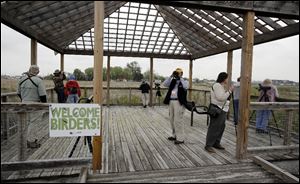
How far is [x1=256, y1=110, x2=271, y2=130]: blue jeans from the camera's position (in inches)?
177

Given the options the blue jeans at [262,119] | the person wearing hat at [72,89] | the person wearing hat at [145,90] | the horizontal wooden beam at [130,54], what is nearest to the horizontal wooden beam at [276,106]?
the blue jeans at [262,119]

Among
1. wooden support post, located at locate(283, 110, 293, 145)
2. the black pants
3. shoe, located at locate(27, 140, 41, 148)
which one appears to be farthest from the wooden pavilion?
shoe, located at locate(27, 140, 41, 148)

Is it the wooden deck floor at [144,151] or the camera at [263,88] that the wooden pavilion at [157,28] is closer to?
the wooden deck floor at [144,151]

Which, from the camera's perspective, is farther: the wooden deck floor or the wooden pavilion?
the wooden deck floor

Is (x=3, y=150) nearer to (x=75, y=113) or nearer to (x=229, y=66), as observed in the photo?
(x=75, y=113)

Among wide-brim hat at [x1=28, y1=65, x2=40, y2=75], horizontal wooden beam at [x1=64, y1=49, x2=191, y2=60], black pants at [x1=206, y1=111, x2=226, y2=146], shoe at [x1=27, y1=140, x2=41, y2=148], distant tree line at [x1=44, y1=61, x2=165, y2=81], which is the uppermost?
horizontal wooden beam at [x1=64, y1=49, x2=191, y2=60]

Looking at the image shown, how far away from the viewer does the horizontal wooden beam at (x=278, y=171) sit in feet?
10.5

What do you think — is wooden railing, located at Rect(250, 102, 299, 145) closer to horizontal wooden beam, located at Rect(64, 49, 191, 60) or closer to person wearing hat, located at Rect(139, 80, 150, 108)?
person wearing hat, located at Rect(139, 80, 150, 108)

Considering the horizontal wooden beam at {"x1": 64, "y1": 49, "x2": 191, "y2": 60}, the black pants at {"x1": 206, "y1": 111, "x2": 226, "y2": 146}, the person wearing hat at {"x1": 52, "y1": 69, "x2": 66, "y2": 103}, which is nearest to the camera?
the black pants at {"x1": 206, "y1": 111, "x2": 226, "y2": 146}

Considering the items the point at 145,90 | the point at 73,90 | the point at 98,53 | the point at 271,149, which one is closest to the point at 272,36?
the point at 271,149

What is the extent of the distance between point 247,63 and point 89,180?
2.98 meters

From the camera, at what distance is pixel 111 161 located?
3.68 metres

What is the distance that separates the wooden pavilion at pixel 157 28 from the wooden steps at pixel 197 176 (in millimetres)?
348

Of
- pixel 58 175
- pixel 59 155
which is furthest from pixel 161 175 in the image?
pixel 59 155
